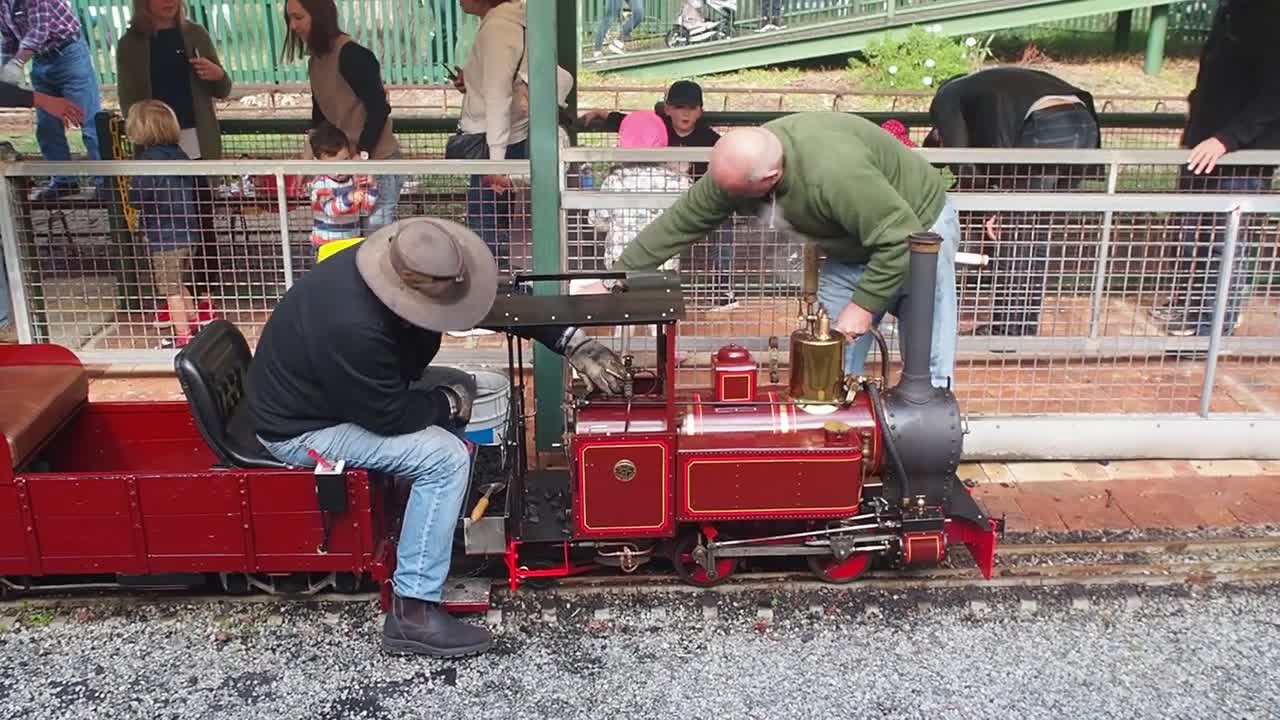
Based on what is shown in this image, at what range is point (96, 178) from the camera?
7.61 m

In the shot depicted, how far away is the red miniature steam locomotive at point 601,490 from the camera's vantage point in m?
4.84

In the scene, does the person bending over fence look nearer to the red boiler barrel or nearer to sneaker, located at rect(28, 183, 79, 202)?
sneaker, located at rect(28, 183, 79, 202)

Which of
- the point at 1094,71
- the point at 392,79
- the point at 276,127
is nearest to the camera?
the point at 276,127

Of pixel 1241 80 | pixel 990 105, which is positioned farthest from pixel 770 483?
pixel 1241 80

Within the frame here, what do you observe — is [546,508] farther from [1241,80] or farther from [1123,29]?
[1123,29]

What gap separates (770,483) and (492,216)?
2.75 m

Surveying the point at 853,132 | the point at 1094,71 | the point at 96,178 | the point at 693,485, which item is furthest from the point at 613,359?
the point at 1094,71

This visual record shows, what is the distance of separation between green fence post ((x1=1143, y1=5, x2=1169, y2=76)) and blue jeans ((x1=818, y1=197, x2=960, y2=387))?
1651 cm

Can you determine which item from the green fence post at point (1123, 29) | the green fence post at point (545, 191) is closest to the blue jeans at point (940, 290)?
the green fence post at point (545, 191)

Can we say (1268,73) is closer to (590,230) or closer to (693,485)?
(590,230)

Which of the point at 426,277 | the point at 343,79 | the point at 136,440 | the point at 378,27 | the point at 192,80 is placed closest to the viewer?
the point at 426,277

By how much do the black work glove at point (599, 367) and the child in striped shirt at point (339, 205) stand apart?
98.1 inches

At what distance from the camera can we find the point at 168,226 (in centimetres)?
738

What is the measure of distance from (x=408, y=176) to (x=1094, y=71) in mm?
16893
